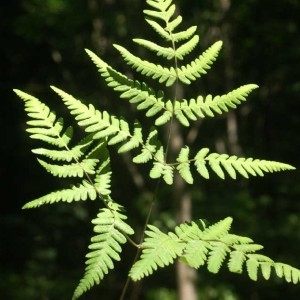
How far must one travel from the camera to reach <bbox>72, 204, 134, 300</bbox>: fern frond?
48.4 inches

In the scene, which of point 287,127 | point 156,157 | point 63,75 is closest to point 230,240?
point 156,157

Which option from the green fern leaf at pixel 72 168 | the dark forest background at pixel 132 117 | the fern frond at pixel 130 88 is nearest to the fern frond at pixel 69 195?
the green fern leaf at pixel 72 168

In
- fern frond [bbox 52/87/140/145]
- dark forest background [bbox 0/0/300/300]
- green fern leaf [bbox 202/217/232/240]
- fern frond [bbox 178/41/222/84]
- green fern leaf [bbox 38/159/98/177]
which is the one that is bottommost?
green fern leaf [bbox 202/217/232/240]

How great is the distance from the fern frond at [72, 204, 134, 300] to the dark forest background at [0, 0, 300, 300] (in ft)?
13.8

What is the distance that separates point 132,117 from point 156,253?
8.02 m

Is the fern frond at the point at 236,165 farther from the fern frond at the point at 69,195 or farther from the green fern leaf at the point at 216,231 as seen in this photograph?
the fern frond at the point at 69,195

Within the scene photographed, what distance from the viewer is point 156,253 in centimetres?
127

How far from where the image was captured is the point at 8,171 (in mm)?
9469

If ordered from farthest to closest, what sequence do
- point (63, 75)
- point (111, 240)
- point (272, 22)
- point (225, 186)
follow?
point (225, 186)
point (63, 75)
point (272, 22)
point (111, 240)

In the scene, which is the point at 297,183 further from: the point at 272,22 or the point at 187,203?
the point at 272,22

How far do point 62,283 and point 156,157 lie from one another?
21.8 feet

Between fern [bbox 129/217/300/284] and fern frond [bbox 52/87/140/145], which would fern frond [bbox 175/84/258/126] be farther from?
fern [bbox 129/217/300/284]

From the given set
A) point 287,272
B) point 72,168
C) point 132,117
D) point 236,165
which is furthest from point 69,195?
point 132,117

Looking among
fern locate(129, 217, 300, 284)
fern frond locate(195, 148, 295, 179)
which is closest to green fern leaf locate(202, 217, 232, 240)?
fern locate(129, 217, 300, 284)
